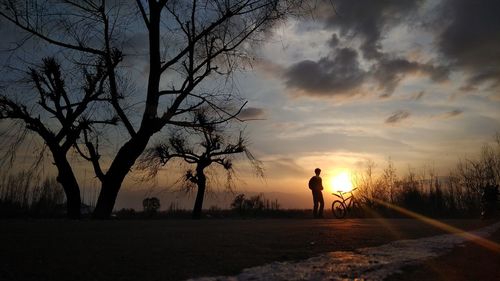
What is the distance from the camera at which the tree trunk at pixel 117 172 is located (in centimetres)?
1348

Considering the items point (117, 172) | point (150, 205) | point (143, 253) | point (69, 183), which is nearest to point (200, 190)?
point (150, 205)

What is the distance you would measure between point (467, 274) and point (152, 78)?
10.5 m

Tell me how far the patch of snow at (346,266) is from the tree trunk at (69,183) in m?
14.2

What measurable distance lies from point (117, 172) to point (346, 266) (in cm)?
1036

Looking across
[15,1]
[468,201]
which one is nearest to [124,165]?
[15,1]

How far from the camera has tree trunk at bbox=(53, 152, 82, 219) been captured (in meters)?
17.3

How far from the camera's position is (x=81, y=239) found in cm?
600

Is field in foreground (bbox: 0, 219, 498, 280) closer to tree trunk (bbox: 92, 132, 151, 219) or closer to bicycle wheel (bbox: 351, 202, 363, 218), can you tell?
A: tree trunk (bbox: 92, 132, 151, 219)

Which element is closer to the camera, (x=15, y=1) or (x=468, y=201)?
(x=15, y=1)

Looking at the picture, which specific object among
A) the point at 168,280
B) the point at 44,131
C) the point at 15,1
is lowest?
the point at 168,280

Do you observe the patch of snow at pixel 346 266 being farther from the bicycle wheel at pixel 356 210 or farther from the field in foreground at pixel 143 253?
the bicycle wheel at pixel 356 210

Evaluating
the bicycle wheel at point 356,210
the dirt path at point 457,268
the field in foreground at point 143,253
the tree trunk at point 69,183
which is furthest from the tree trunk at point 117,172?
the bicycle wheel at point 356,210

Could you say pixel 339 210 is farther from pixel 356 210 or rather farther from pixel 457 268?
pixel 457 268

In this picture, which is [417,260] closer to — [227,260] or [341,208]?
[227,260]
